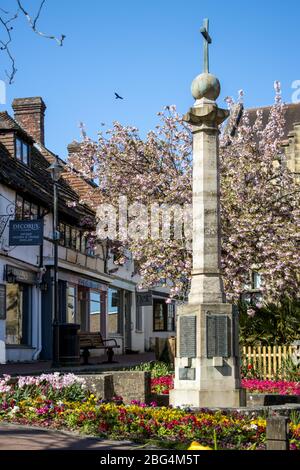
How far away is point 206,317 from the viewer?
13.1m

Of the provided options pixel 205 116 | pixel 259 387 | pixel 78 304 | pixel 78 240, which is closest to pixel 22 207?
pixel 78 240

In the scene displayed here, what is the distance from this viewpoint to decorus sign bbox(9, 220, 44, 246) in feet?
83.7

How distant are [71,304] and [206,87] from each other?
22223mm

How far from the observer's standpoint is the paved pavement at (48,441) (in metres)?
8.30

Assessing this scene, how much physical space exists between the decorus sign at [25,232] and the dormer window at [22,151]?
19.9ft

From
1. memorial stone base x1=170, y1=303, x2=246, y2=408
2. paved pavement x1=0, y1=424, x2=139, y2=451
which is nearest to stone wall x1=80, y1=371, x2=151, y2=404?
→ memorial stone base x1=170, y1=303, x2=246, y2=408

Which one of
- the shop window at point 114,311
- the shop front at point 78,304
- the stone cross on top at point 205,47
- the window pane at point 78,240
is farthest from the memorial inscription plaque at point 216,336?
the shop window at point 114,311

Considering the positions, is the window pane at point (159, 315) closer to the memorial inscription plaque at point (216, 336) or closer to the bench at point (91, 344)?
the bench at point (91, 344)

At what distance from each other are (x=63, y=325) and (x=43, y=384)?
14925 mm

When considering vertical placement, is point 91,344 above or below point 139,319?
below

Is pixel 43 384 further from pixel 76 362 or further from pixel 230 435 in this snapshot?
pixel 76 362

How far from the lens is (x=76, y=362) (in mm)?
26984

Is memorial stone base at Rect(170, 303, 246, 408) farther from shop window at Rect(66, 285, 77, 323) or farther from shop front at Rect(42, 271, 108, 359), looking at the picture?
shop window at Rect(66, 285, 77, 323)

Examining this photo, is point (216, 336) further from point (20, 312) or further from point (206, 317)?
point (20, 312)
